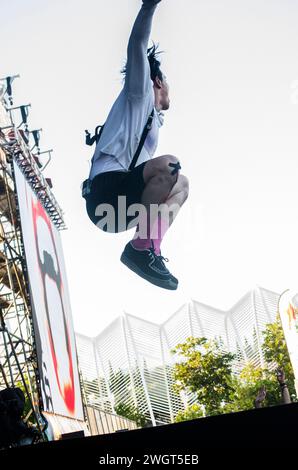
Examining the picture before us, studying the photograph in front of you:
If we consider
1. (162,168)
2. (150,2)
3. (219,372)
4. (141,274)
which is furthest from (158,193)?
(219,372)

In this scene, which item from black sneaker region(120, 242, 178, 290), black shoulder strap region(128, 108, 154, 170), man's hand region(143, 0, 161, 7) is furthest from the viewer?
black shoulder strap region(128, 108, 154, 170)

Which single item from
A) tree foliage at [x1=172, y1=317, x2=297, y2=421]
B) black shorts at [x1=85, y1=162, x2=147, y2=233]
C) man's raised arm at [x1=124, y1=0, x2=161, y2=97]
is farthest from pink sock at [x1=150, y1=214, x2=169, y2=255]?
tree foliage at [x1=172, y1=317, x2=297, y2=421]

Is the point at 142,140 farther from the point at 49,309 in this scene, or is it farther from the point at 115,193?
Answer: the point at 49,309

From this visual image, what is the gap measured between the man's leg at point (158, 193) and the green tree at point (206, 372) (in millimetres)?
4537

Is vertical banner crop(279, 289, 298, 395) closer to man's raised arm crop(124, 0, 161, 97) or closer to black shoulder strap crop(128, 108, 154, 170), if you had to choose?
black shoulder strap crop(128, 108, 154, 170)

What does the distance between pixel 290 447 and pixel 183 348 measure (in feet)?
24.2

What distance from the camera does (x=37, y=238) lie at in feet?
19.4

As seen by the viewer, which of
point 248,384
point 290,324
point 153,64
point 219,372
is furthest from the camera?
A: point 248,384

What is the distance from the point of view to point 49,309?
5.77 meters

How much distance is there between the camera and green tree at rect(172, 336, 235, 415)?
29.3 ft

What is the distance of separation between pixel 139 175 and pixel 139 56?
0.90m

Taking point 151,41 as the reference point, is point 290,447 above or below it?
below
